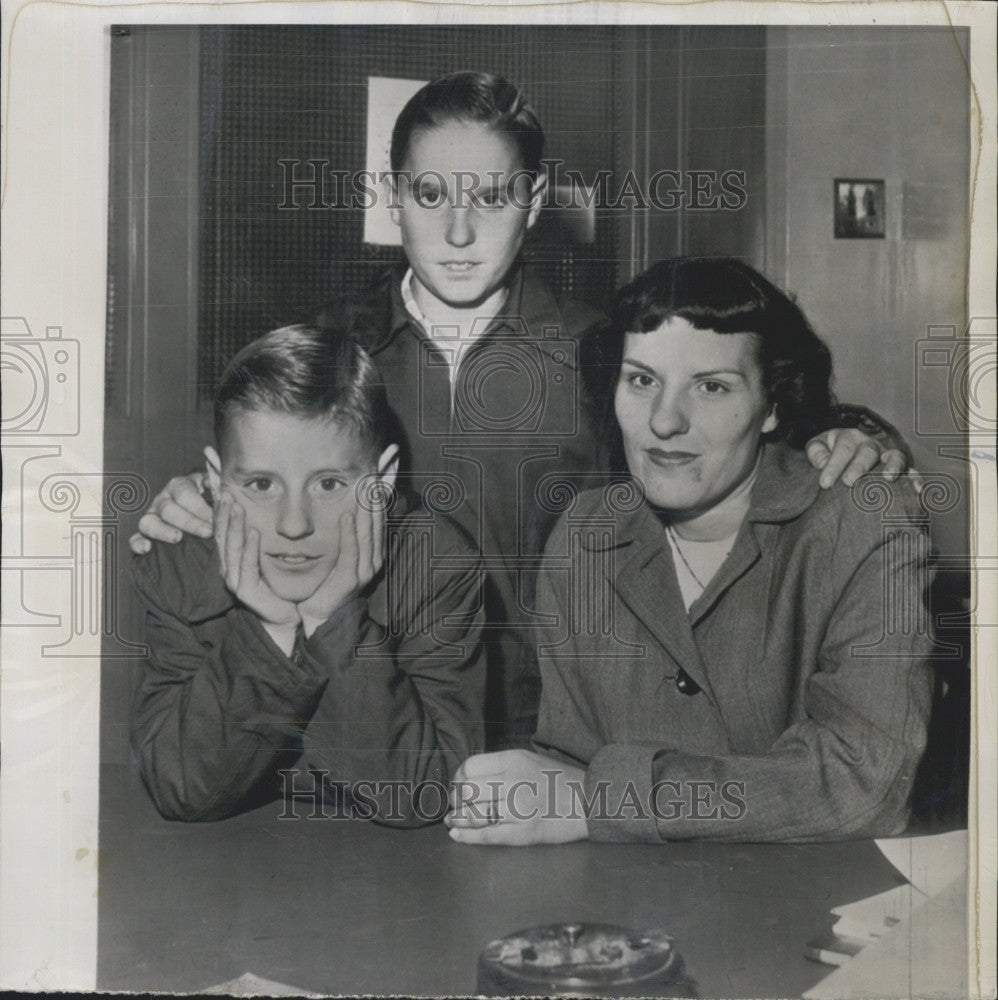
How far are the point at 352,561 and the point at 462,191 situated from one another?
839 mm

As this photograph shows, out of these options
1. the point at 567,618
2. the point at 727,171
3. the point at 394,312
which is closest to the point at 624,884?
the point at 567,618

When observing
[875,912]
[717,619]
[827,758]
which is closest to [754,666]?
[717,619]

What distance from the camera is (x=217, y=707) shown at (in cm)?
245

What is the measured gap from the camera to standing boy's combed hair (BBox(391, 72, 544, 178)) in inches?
95.9

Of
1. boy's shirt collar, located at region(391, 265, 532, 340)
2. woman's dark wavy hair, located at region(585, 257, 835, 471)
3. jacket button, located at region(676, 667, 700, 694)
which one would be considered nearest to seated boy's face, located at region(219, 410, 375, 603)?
boy's shirt collar, located at region(391, 265, 532, 340)

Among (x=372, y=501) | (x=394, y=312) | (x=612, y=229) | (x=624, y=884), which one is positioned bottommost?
(x=624, y=884)

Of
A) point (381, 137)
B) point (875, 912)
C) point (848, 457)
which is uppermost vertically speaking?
point (381, 137)

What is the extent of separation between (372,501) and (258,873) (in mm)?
851

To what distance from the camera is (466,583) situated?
2.43 m

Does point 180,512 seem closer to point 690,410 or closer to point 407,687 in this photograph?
point 407,687

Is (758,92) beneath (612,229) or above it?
above

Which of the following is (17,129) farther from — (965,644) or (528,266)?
(965,644)

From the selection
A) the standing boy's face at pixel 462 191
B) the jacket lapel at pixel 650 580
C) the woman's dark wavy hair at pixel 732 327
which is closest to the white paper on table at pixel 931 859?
the jacket lapel at pixel 650 580

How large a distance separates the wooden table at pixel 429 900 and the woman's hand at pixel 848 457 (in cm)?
80
